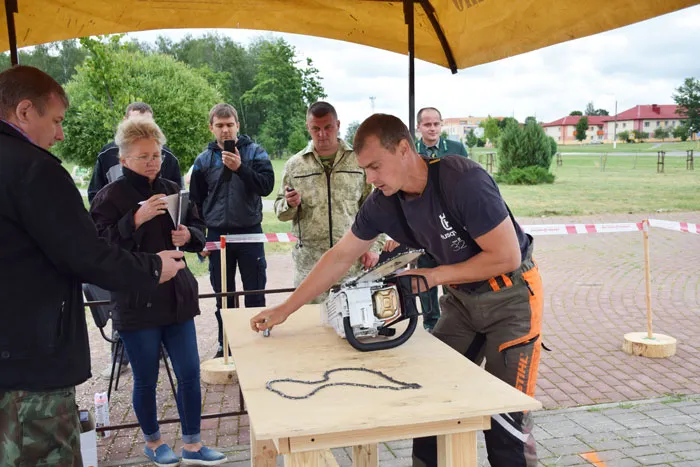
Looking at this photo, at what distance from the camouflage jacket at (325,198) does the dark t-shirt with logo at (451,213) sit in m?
1.40

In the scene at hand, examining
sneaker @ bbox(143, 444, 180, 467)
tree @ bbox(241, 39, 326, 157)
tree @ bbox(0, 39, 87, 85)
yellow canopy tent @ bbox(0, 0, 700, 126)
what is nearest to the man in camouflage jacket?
yellow canopy tent @ bbox(0, 0, 700, 126)

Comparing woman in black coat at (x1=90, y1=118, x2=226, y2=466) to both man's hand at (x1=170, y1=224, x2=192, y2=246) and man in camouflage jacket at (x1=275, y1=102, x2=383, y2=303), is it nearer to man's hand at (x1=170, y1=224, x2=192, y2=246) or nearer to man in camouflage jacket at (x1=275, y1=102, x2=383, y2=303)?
man's hand at (x1=170, y1=224, x2=192, y2=246)

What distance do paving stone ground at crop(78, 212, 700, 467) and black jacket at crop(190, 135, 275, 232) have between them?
1400 mm

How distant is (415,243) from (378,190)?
31 centimetres

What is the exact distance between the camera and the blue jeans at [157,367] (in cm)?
321

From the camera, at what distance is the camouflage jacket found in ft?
13.8

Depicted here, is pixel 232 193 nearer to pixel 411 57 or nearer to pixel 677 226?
pixel 411 57

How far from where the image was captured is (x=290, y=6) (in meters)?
3.45

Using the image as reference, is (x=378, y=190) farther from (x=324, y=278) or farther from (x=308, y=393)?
(x=308, y=393)

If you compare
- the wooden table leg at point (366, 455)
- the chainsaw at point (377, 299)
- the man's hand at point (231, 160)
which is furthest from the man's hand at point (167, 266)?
the man's hand at point (231, 160)

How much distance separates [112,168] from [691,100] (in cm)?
5552

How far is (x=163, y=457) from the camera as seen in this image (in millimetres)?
3377

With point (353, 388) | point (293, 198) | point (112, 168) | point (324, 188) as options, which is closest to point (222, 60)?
point (112, 168)

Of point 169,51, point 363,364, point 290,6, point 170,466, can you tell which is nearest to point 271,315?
point 363,364
